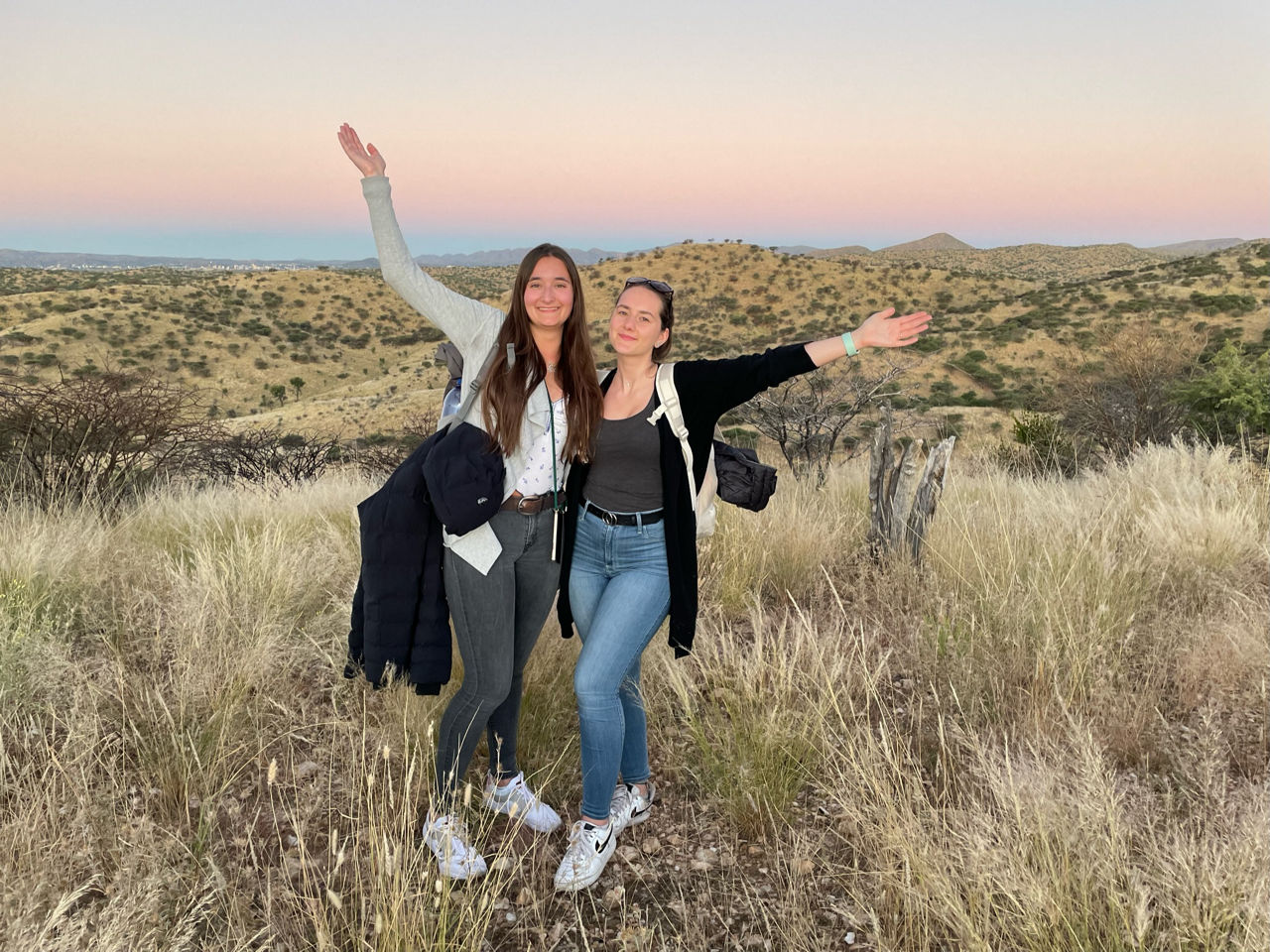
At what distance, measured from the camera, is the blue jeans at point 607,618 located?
2.46 metres

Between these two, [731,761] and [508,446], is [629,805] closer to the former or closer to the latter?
[731,761]

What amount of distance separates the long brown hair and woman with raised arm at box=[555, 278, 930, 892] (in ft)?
0.32

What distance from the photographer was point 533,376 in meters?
2.49

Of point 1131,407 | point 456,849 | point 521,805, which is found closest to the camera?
point 456,849

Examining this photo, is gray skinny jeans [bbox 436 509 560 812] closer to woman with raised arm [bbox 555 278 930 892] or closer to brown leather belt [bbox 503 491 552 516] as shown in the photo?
brown leather belt [bbox 503 491 552 516]

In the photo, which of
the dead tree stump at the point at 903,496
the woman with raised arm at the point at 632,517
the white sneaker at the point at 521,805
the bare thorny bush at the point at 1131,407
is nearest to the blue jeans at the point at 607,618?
the woman with raised arm at the point at 632,517

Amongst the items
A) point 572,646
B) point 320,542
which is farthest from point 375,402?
point 572,646

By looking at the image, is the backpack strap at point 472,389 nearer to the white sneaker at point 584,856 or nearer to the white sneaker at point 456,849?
the white sneaker at point 456,849

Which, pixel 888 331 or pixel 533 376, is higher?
pixel 888 331

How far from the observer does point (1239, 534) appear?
492cm

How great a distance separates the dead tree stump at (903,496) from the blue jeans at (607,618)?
3.13 m

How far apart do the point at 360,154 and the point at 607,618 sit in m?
1.86

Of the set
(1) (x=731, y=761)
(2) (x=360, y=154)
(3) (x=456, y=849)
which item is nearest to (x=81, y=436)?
(2) (x=360, y=154)

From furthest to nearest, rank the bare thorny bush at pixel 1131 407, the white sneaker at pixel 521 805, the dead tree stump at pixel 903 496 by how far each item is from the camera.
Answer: the bare thorny bush at pixel 1131 407 < the dead tree stump at pixel 903 496 < the white sneaker at pixel 521 805
